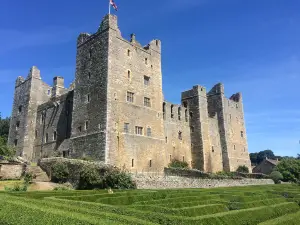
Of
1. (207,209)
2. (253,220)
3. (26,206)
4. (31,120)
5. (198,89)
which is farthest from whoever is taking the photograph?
(198,89)

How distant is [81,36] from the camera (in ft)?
119

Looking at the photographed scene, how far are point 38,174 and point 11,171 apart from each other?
2390 mm

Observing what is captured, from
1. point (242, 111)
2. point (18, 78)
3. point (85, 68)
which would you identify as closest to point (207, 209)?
point (85, 68)

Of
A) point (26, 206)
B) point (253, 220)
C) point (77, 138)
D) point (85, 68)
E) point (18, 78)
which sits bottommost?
point (253, 220)

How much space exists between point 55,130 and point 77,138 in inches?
367

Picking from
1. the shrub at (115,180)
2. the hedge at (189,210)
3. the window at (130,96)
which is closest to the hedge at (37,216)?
the hedge at (189,210)

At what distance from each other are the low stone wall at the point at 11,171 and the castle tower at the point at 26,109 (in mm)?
17173

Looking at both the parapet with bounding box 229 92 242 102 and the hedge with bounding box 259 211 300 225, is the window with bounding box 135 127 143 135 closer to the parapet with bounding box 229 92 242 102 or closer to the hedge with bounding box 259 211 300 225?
the hedge with bounding box 259 211 300 225

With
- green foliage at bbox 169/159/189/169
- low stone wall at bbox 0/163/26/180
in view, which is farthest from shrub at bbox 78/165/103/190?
green foliage at bbox 169/159/189/169

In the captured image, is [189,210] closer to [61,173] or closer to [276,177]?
[61,173]

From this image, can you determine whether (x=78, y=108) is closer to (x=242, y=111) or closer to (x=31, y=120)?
(x=31, y=120)

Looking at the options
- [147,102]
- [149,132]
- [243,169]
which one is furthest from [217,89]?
[149,132]

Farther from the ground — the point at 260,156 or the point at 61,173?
the point at 260,156

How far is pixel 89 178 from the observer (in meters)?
24.2
